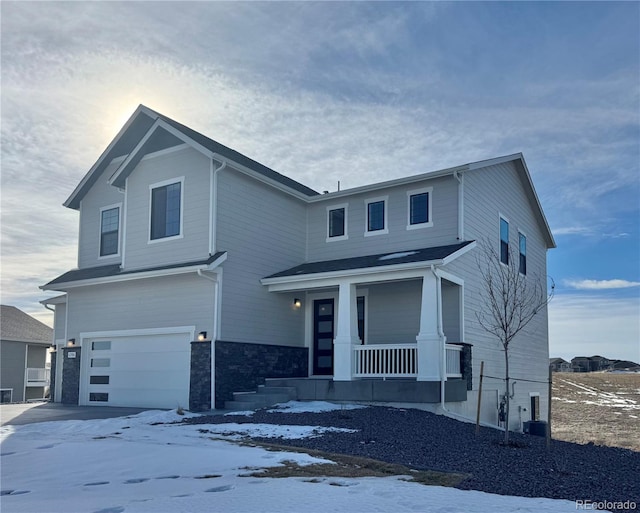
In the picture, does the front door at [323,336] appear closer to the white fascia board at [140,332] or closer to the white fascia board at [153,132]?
the white fascia board at [140,332]

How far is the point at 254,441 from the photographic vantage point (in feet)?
33.1

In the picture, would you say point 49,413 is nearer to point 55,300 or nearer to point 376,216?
point 55,300

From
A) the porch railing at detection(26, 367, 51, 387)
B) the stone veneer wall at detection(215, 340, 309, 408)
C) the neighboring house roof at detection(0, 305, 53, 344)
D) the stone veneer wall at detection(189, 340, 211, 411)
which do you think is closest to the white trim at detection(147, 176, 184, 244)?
the stone veneer wall at detection(189, 340, 211, 411)

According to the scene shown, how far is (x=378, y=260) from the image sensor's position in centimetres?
1605

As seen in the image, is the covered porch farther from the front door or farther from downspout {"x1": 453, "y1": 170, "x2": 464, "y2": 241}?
downspout {"x1": 453, "y1": 170, "x2": 464, "y2": 241}

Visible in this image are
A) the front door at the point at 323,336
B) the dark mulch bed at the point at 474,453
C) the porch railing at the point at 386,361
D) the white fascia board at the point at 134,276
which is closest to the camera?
the dark mulch bed at the point at 474,453

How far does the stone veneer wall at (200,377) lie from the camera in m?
15.1

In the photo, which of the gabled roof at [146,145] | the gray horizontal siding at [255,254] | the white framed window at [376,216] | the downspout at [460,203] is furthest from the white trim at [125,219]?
the downspout at [460,203]

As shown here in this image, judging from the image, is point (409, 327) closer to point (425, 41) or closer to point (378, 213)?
point (378, 213)

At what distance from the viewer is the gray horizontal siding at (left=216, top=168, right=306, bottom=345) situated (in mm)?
16125

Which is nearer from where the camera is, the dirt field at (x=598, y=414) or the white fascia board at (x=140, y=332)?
the white fascia board at (x=140, y=332)

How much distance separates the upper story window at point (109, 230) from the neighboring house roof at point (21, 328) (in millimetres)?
15008

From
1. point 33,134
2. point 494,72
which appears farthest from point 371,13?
point 33,134

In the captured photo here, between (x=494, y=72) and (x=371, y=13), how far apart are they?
3662 millimetres
